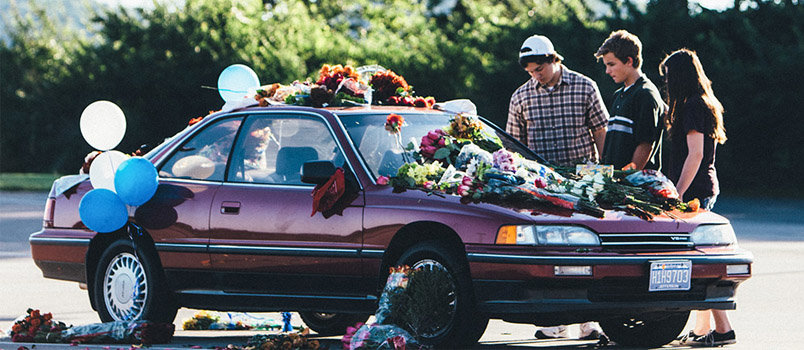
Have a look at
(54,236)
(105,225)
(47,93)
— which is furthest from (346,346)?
(47,93)

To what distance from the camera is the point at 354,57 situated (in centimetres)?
4156

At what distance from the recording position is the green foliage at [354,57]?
3055 cm

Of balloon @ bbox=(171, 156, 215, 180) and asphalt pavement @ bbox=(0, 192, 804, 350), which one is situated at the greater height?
balloon @ bbox=(171, 156, 215, 180)

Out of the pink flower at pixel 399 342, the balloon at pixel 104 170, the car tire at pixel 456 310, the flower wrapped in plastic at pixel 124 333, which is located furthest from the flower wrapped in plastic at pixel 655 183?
the balloon at pixel 104 170

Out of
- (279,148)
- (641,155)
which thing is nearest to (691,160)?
(641,155)

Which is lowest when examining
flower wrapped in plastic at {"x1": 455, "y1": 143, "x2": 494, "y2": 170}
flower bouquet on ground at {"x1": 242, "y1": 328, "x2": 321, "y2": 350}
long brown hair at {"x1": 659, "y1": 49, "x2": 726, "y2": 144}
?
flower bouquet on ground at {"x1": 242, "y1": 328, "x2": 321, "y2": 350}

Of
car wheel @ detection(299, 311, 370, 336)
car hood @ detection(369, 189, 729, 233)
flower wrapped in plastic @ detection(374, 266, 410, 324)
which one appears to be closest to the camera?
Result: car hood @ detection(369, 189, 729, 233)

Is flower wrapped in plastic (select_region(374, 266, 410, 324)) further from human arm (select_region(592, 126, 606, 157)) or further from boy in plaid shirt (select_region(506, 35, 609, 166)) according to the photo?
human arm (select_region(592, 126, 606, 157))

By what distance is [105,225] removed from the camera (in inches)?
333

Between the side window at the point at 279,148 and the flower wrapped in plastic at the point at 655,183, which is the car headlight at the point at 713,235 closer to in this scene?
the flower wrapped in plastic at the point at 655,183

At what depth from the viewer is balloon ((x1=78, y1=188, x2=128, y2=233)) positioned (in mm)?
8414

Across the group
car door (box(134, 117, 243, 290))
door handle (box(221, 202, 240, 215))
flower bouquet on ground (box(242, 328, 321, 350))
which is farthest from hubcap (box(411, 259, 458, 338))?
car door (box(134, 117, 243, 290))

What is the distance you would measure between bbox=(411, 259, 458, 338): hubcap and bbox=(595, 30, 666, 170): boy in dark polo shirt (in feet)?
6.68

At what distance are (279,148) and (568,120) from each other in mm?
2367
